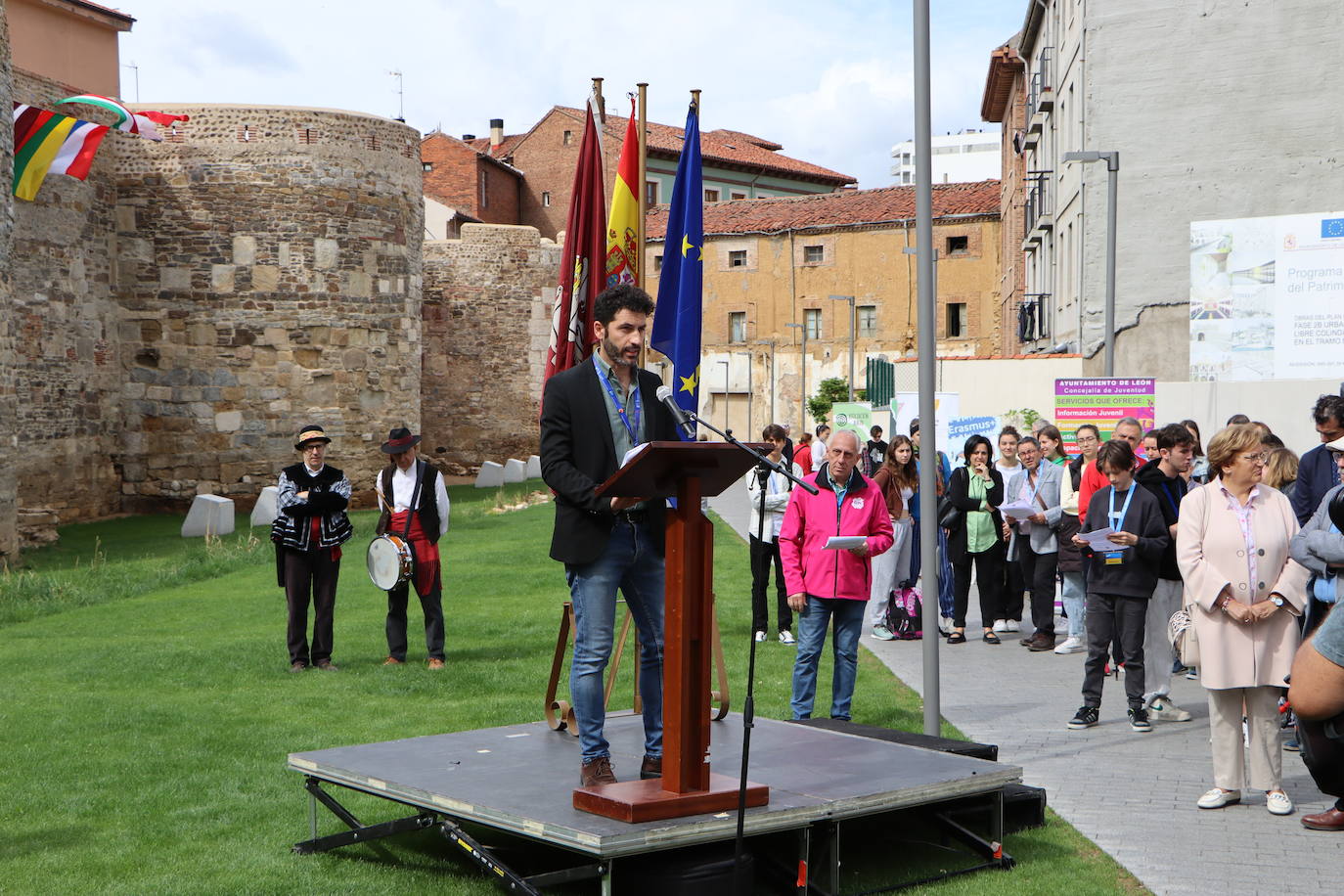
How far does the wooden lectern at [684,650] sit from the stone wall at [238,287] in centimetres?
2243

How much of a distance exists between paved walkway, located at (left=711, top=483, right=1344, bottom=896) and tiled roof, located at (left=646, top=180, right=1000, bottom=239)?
2185 inches

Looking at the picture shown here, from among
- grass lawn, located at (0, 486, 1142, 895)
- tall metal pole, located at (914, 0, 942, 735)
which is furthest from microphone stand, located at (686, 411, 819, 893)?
tall metal pole, located at (914, 0, 942, 735)

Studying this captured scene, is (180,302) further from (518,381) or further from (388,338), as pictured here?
(518,381)

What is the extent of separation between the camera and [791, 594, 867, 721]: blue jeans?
844 centimetres

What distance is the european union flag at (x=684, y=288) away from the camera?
28.6ft

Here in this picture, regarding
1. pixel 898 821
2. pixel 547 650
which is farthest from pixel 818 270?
pixel 898 821

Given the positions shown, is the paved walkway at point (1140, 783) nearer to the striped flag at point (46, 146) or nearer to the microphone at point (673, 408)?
the microphone at point (673, 408)

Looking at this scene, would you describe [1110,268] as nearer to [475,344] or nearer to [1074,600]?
[1074,600]

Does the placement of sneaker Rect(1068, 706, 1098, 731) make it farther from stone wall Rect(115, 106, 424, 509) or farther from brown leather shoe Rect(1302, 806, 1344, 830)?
stone wall Rect(115, 106, 424, 509)

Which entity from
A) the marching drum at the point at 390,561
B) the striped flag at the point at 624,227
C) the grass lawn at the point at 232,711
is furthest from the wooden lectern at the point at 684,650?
the marching drum at the point at 390,561

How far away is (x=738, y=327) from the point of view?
233ft

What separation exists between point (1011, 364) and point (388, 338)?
39.3 ft

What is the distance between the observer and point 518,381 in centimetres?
4312

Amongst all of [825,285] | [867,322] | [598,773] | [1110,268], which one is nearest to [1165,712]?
[598,773]
